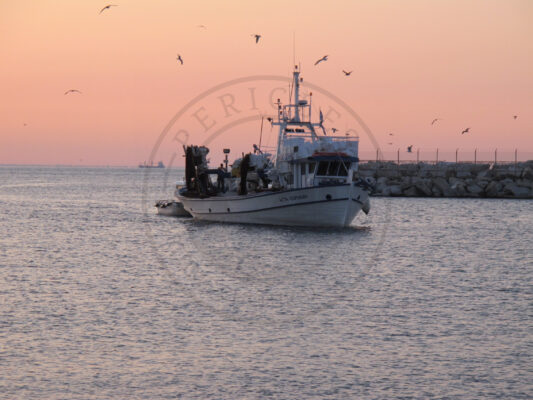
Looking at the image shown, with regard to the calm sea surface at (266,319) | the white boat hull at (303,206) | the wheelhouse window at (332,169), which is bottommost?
the calm sea surface at (266,319)

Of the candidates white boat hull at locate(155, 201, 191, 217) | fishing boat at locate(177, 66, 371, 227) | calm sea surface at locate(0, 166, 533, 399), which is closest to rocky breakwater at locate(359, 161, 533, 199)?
white boat hull at locate(155, 201, 191, 217)

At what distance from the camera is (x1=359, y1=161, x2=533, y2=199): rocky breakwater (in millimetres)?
112250

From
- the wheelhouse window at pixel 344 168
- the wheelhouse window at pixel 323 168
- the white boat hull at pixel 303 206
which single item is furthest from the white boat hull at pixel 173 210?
the wheelhouse window at pixel 344 168

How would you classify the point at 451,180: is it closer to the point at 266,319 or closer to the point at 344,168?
the point at 344,168

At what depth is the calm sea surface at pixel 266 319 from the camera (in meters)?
18.3

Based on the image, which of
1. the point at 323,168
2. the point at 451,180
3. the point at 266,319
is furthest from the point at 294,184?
the point at 451,180

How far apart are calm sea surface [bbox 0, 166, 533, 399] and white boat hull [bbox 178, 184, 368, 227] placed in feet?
15.2

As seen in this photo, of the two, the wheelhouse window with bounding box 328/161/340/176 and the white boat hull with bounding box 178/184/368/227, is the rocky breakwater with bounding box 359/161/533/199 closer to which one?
the white boat hull with bounding box 178/184/368/227

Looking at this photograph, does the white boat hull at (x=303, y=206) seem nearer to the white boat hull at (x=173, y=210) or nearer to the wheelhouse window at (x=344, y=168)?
the wheelhouse window at (x=344, y=168)

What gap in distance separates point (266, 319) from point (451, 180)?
9972 centimetres

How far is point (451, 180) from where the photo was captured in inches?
4754

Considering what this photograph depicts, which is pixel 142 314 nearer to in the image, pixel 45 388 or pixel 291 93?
pixel 45 388

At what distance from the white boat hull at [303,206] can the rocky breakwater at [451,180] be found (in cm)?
5772

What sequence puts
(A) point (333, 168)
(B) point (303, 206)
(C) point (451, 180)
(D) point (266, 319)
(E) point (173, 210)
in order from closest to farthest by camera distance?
(D) point (266, 319), (B) point (303, 206), (A) point (333, 168), (E) point (173, 210), (C) point (451, 180)
